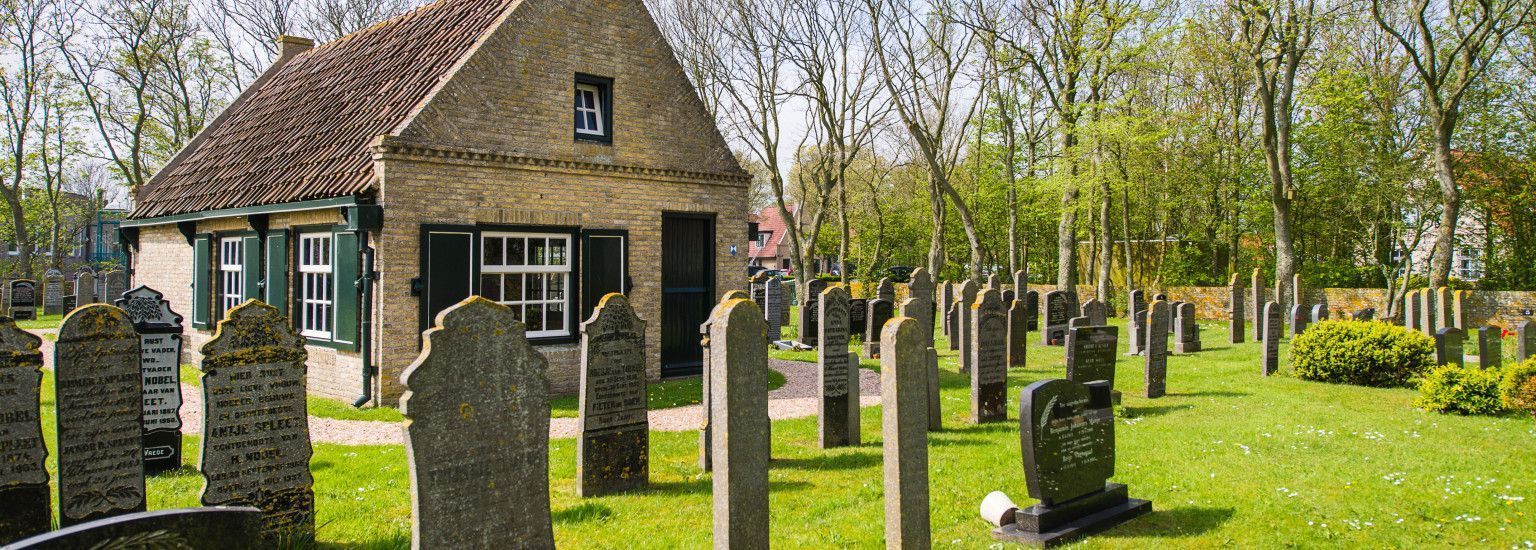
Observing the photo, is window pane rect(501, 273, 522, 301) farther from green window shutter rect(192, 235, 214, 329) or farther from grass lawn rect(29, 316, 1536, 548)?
green window shutter rect(192, 235, 214, 329)

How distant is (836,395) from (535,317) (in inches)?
218

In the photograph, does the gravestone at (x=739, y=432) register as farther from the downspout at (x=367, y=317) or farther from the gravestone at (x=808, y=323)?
the gravestone at (x=808, y=323)

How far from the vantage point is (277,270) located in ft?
44.7

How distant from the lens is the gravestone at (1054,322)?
21.8m

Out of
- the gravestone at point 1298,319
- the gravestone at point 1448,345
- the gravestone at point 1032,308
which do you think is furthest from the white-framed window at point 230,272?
the gravestone at point 1032,308

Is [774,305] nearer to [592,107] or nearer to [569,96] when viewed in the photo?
[592,107]

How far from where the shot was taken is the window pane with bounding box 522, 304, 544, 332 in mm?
13205

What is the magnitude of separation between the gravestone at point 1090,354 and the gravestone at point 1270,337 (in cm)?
585

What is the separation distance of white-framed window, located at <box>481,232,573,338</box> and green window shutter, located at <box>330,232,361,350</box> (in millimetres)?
1684

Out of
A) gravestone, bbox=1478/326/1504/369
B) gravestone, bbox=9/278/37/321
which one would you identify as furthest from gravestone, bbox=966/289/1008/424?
gravestone, bbox=9/278/37/321

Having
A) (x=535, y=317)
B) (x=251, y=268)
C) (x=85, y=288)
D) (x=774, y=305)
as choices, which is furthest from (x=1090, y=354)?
(x=85, y=288)

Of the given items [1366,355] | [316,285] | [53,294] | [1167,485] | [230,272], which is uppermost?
[230,272]

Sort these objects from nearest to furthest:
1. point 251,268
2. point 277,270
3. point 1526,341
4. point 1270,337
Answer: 1. point 277,270
2. point 1526,341
3. point 251,268
4. point 1270,337

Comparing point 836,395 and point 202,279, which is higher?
point 202,279
